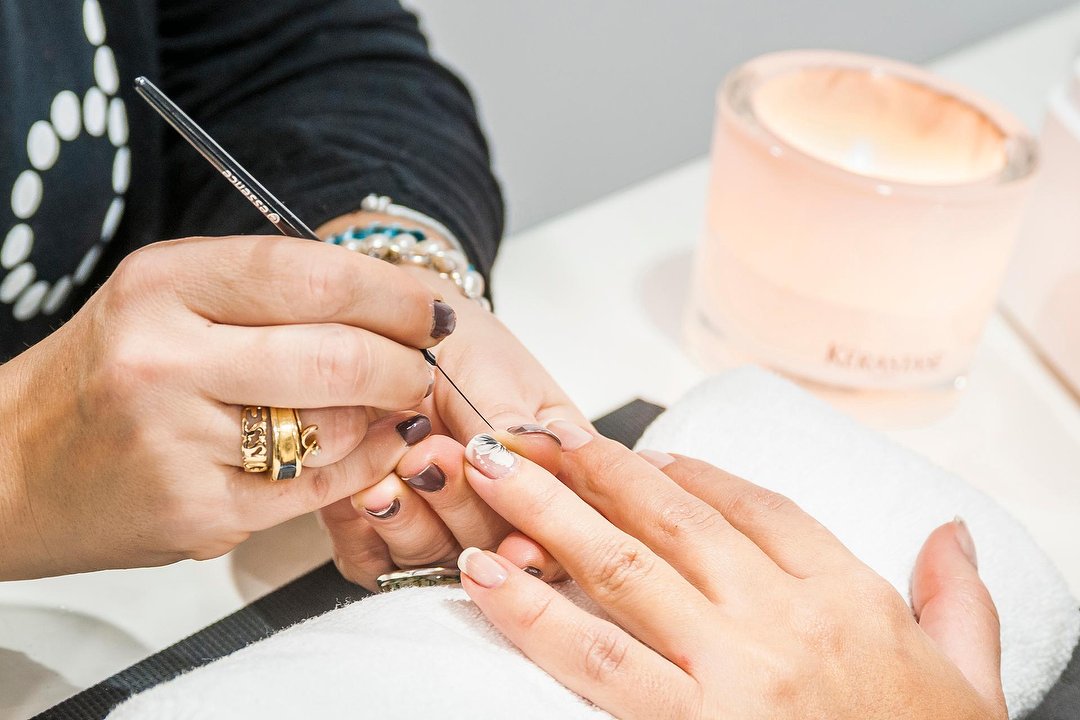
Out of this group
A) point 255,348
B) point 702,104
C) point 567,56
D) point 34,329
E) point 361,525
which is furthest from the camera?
point 702,104

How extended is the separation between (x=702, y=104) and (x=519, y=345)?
1.81 ft

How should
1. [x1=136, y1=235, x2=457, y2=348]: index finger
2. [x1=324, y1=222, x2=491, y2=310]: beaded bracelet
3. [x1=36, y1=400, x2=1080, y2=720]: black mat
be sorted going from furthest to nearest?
1. [x1=324, y1=222, x2=491, y2=310]: beaded bracelet
2. [x1=36, y1=400, x2=1080, y2=720]: black mat
3. [x1=136, y1=235, x2=457, y2=348]: index finger

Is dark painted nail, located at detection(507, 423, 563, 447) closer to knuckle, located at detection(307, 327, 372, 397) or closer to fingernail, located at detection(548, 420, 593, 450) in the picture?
fingernail, located at detection(548, 420, 593, 450)

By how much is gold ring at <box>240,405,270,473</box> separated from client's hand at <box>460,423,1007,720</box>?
0.32 ft

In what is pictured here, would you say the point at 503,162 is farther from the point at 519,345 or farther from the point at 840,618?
the point at 840,618

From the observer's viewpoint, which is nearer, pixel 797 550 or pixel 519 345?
pixel 797 550

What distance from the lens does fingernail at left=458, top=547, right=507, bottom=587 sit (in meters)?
0.42

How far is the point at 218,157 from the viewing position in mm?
418

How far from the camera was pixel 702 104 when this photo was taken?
103 cm

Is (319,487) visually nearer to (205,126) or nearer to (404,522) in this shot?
(404,522)

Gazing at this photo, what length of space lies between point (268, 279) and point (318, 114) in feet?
1.09

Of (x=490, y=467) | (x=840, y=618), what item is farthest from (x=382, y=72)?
(x=840, y=618)

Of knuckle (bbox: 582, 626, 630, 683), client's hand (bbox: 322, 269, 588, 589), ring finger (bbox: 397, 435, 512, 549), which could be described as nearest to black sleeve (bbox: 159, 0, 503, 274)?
client's hand (bbox: 322, 269, 588, 589)

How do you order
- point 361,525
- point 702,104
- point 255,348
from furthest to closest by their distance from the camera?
point 702,104 → point 361,525 → point 255,348
